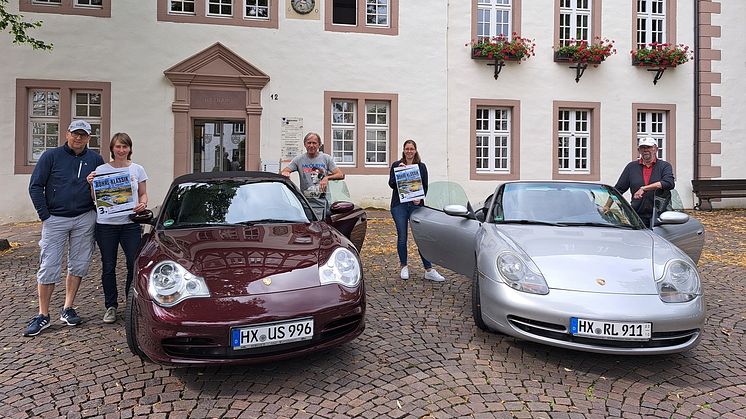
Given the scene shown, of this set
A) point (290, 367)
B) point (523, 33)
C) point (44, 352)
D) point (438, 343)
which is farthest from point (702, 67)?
point (44, 352)

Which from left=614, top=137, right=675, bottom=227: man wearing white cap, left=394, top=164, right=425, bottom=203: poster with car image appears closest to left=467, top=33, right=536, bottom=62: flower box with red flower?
left=614, top=137, right=675, bottom=227: man wearing white cap

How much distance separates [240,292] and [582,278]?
2.26 m

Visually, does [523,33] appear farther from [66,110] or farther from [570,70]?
[66,110]

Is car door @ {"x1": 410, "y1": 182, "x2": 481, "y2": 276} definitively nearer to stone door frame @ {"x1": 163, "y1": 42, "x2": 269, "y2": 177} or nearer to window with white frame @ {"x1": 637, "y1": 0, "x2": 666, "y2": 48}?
stone door frame @ {"x1": 163, "y1": 42, "x2": 269, "y2": 177}

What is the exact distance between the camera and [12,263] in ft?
22.1

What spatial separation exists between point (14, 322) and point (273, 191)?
260 centimetres

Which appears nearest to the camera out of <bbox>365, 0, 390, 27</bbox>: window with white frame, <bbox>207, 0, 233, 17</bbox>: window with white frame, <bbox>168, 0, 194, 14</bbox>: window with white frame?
<bbox>168, 0, 194, 14</bbox>: window with white frame

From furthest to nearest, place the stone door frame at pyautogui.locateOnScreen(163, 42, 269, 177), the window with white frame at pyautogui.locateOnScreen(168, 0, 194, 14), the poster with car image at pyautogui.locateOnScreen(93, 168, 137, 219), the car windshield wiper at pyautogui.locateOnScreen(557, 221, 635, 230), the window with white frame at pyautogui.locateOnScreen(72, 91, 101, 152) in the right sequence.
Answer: the window with white frame at pyautogui.locateOnScreen(168, 0, 194, 14)
the stone door frame at pyautogui.locateOnScreen(163, 42, 269, 177)
the window with white frame at pyautogui.locateOnScreen(72, 91, 101, 152)
the car windshield wiper at pyautogui.locateOnScreen(557, 221, 635, 230)
the poster with car image at pyautogui.locateOnScreen(93, 168, 137, 219)

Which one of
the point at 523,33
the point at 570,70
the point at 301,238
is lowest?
the point at 301,238

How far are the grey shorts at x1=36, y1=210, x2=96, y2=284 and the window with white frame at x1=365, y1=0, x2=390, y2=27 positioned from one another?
10579mm

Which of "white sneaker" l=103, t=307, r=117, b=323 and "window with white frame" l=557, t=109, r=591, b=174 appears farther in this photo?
"window with white frame" l=557, t=109, r=591, b=174

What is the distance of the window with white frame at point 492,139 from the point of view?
13.7 m

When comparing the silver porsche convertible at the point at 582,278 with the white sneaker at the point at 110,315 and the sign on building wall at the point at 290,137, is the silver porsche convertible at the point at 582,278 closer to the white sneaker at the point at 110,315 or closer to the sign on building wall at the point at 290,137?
the white sneaker at the point at 110,315

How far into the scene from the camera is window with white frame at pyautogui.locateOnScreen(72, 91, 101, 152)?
38.4 feet
